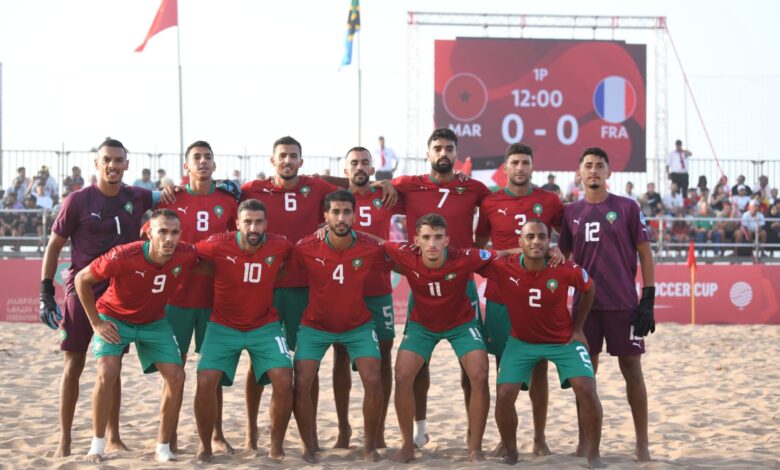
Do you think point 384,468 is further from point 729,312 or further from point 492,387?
point 729,312

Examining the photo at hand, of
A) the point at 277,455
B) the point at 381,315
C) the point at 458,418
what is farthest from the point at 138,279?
the point at 458,418

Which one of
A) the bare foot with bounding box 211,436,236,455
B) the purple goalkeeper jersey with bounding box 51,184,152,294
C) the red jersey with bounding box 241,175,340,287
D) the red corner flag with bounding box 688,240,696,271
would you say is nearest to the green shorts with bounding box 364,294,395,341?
the red jersey with bounding box 241,175,340,287

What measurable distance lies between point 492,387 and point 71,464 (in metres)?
5.30

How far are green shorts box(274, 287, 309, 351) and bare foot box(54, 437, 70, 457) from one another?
1.77 meters

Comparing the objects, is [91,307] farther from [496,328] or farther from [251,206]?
[496,328]

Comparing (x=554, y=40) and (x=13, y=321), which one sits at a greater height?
(x=554, y=40)

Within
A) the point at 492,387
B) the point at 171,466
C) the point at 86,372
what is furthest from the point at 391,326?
the point at 86,372

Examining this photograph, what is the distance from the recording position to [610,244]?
6.37 metres

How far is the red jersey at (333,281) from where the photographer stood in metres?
6.46

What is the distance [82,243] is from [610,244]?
388cm

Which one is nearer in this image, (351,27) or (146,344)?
(146,344)

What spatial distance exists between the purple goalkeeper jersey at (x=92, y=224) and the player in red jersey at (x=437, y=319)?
78.7 inches

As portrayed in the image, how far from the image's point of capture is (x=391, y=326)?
7039mm

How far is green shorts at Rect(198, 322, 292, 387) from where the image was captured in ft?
20.6
